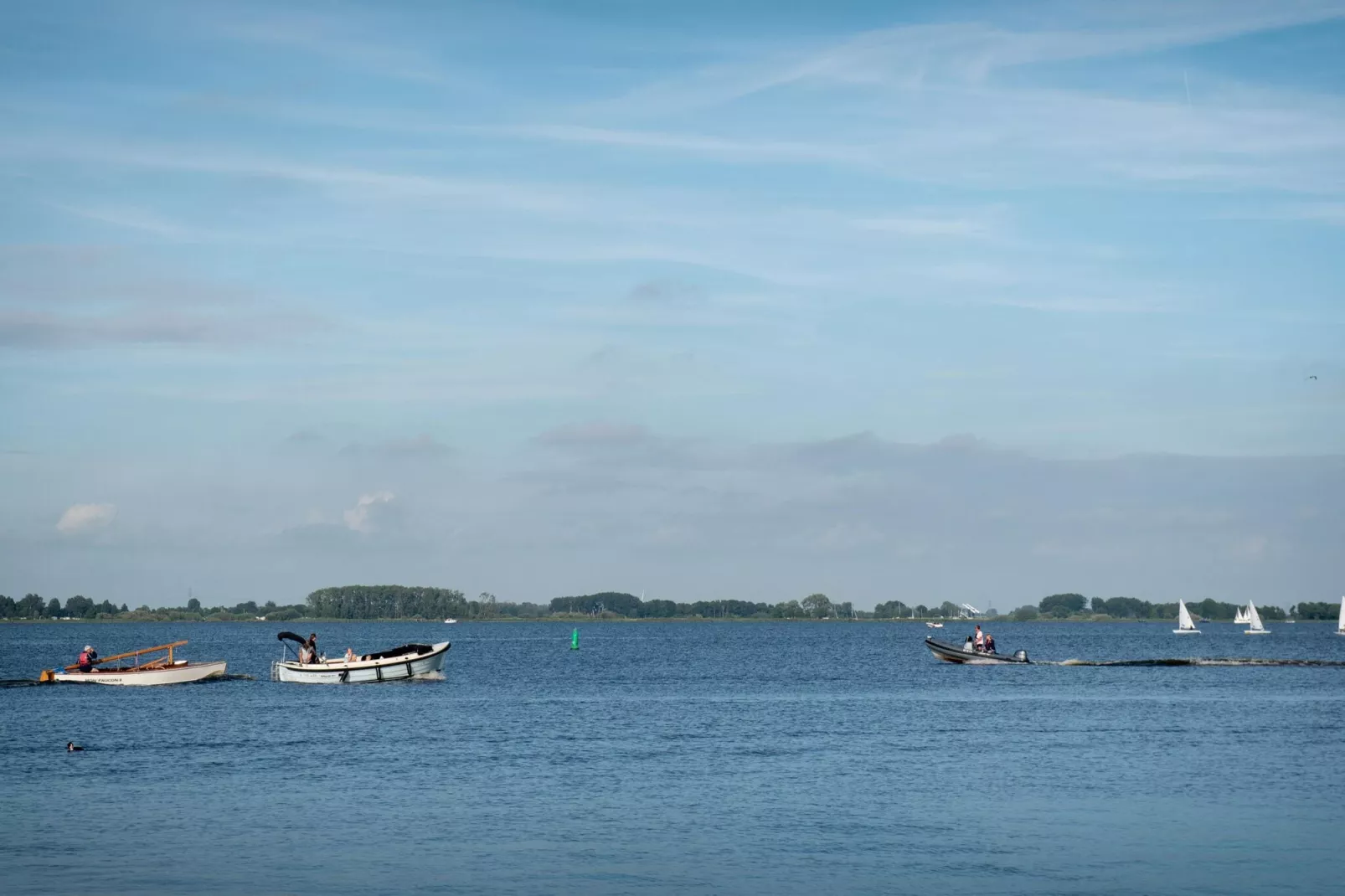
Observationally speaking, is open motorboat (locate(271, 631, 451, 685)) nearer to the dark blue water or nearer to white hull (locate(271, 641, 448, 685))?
white hull (locate(271, 641, 448, 685))

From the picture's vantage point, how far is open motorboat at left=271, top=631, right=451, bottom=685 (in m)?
88.4

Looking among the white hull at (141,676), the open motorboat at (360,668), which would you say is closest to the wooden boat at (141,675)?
the white hull at (141,676)

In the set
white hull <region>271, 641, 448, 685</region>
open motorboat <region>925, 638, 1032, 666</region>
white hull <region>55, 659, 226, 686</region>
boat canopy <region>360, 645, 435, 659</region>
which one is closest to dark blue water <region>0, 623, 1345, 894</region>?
white hull <region>55, 659, 226, 686</region>

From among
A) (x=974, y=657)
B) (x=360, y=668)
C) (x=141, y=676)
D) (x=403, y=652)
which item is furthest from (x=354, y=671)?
(x=974, y=657)

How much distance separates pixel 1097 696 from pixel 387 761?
4618 cm

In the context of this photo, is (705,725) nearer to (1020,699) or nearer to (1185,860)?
(1020,699)

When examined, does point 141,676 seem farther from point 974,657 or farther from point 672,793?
point 974,657

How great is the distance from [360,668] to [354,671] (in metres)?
0.41

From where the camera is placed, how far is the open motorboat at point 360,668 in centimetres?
8844

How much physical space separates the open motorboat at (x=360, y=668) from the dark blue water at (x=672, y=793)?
884cm

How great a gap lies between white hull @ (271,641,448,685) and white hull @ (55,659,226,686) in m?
6.18

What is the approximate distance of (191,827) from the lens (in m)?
34.5

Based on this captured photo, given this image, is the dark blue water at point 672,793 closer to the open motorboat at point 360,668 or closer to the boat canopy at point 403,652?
the open motorboat at point 360,668

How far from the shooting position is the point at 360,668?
8856 cm
